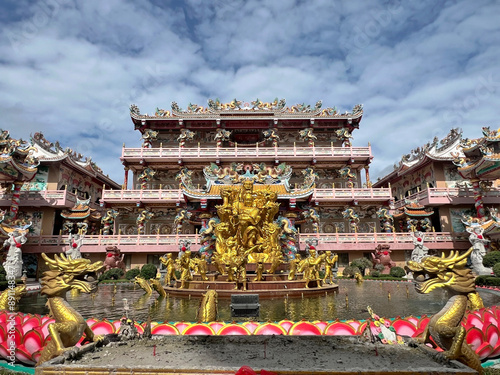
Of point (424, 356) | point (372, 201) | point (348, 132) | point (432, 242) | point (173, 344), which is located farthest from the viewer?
point (348, 132)

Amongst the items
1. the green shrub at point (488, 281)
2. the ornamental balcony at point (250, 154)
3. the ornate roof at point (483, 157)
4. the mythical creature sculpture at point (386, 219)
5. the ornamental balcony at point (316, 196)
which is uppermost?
the ornamental balcony at point (250, 154)

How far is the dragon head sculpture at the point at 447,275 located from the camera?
411cm

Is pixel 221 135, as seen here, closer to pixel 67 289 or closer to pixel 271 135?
pixel 271 135

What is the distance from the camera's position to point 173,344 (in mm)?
3740

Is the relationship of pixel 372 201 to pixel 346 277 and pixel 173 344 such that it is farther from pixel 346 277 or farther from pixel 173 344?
pixel 173 344

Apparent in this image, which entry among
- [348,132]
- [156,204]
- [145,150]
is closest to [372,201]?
[348,132]

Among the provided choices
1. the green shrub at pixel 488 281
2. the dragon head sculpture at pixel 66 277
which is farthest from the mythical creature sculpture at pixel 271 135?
the dragon head sculpture at pixel 66 277

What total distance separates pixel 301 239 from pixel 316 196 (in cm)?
518

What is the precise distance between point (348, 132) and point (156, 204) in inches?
790

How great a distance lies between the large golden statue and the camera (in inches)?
535

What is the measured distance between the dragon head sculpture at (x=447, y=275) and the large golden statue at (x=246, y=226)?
9.29m

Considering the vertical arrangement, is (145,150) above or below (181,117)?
below

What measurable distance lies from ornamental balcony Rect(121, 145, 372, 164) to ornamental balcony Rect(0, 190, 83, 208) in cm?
594

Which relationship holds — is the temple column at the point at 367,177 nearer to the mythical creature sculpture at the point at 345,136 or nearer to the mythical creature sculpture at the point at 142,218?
the mythical creature sculpture at the point at 345,136
